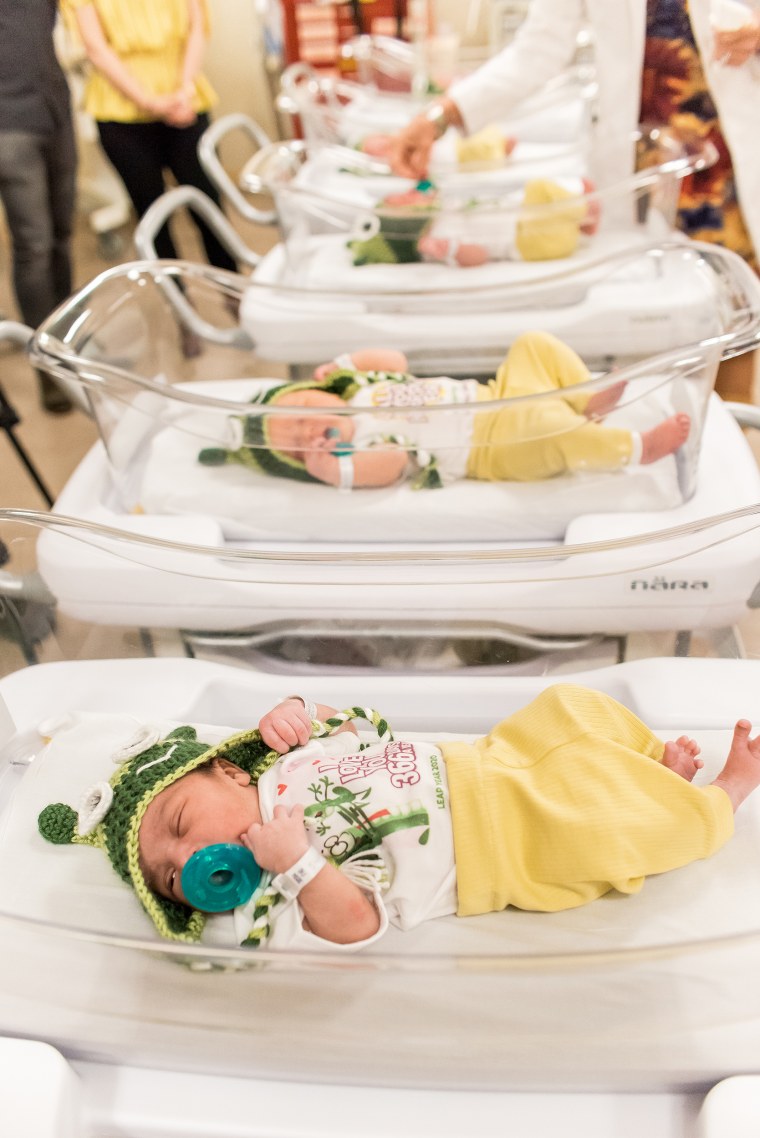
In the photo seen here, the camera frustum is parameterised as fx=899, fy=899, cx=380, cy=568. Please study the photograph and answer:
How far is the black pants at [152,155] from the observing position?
94.8 inches

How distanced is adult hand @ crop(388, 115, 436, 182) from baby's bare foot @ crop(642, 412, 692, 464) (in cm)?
114

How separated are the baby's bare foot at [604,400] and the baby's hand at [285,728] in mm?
581

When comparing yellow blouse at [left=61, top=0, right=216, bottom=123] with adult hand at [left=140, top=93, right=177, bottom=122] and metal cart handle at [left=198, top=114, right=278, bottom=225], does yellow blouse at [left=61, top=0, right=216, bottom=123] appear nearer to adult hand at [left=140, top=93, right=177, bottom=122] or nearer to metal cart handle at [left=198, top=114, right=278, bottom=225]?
adult hand at [left=140, top=93, right=177, bottom=122]

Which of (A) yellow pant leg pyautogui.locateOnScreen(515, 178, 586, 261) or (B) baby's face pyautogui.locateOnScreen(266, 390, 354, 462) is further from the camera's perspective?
(A) yellow pant leg pyautogui.locateOnScreen(515, 178, 586, 261)

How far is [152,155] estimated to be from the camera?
247 cm

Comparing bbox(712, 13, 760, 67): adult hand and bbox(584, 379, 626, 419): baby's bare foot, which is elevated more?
bbox(712, 13, 760, 67): adult hand

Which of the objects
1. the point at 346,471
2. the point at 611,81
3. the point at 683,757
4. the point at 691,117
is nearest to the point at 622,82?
the point at 611,81

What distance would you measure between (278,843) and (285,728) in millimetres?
159

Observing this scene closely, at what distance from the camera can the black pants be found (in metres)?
2.41

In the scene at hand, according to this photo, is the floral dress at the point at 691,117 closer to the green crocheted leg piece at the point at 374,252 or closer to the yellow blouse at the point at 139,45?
the green crocheted leg piece at the point at 374,252

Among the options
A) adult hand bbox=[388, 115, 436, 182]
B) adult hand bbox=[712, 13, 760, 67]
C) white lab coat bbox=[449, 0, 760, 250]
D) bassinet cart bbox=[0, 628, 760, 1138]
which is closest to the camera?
bassinet cart bbox=[0, 628, 760, 1138]

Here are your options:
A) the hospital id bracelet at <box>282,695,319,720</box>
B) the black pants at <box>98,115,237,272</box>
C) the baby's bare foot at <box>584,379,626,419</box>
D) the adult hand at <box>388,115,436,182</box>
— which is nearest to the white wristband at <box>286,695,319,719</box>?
the hospital id bracelet at <box>282,695,319,720</box>

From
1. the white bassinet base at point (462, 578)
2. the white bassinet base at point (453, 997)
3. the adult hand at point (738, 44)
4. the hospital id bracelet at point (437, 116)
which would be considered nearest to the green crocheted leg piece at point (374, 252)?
the hospital id bracelet at point (437, 116)

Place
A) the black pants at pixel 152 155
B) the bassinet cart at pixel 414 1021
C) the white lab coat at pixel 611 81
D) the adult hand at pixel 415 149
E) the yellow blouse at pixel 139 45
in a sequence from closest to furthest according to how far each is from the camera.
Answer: the bassinet cart at pixel 414 1021 → the white lab coat at pixel 611 81 → the adult hand at pixel 415 149 → the yellow blouse at pixel 139 45 → the black pants at pixel 152 155
